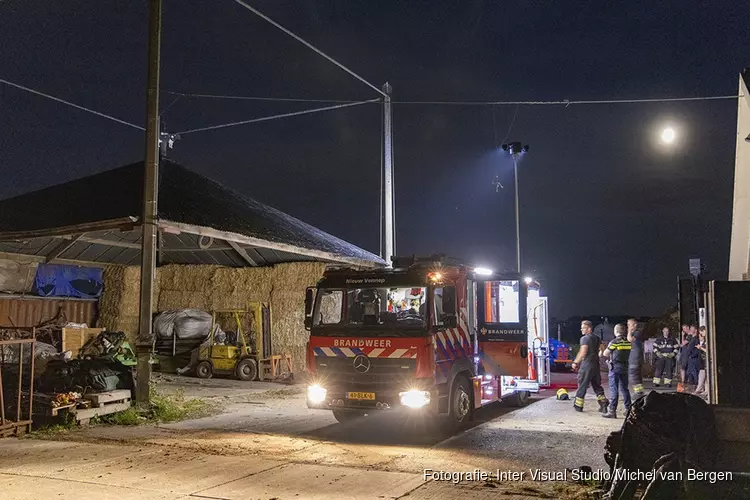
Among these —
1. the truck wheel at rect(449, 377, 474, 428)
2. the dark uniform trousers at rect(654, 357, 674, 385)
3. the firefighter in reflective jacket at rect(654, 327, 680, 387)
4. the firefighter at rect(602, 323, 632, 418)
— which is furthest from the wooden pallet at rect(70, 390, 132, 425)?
the dark uniform trousers at rect(654, 357, 674, 385)

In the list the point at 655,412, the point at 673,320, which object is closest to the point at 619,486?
the point at 655,412

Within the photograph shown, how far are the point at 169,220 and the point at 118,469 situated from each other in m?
5.94

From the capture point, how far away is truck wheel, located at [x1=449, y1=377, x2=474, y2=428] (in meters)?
10.5

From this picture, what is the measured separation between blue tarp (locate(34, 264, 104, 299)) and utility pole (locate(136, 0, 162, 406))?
9.25 m

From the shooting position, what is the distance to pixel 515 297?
12.5 meters

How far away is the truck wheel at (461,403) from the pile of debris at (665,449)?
4.38 m

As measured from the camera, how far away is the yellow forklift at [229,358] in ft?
62.4

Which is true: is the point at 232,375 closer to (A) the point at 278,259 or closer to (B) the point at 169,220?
(A) the point at 278,259

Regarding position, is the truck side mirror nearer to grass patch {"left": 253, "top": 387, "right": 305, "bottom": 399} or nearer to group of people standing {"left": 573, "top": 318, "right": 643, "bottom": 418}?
grass patch {"left": 253, "top": 387, "right": 305, "bottom": 399}

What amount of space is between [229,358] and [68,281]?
227 inches

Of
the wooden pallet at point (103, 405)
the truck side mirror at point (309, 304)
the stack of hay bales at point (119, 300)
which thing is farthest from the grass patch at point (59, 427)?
the stack of hay bales at point (119, 300)

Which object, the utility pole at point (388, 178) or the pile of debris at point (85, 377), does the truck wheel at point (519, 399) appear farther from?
the pile of debris at point (85, 377)

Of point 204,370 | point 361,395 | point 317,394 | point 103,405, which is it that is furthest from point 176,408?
point 204,370

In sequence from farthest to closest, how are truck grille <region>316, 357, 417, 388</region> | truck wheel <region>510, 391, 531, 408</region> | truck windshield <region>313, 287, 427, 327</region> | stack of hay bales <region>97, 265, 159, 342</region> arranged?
1. stack of hay bales <region>97, 265, 159, 342</region>
2. truck wheel <region>510, 391, 531, 408</region>
3. truck windshield <region>313, 287, 427, 327</region>
4. truck grille <region>316, 357, 417, 388</region>
